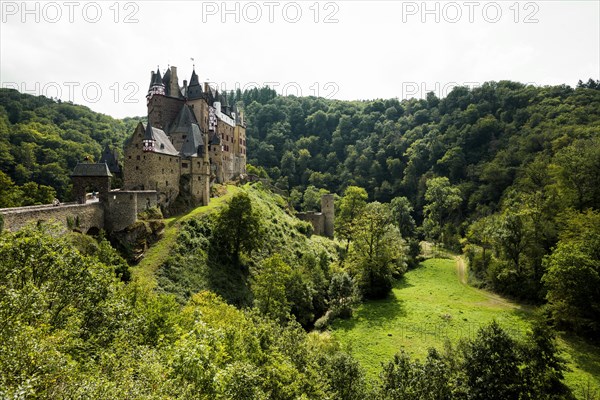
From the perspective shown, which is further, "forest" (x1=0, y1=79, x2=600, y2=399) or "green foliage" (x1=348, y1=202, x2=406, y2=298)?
"green foliage" (x1=348, y1=202, x2=406, y2=298)

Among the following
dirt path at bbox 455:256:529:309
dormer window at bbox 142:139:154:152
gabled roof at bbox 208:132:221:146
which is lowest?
dirt path at bbox 455:256:529:309

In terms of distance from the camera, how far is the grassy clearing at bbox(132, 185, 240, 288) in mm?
27984

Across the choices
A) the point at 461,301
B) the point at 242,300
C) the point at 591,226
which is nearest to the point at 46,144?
the point at 242,300

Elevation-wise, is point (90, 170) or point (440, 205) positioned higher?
point (90, 170)

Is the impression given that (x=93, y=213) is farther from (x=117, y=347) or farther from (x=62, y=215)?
(x=117, y=347)

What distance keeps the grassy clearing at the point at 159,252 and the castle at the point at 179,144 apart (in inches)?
105

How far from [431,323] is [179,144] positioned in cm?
3763

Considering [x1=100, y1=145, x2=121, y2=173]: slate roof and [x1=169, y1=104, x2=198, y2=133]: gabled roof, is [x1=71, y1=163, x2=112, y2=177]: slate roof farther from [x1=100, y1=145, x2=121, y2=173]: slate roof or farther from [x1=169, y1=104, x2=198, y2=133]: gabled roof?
[x1=169, y1=104, x2=198, y2=133]: gabled roof

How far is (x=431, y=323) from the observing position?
108 ft

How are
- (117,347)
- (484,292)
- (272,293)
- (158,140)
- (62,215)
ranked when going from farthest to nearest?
(484,292)
(158,140)
(272,293)
(62,215)
(117,347)

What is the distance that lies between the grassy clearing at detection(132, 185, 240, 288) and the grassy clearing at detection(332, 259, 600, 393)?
1834 centimetres

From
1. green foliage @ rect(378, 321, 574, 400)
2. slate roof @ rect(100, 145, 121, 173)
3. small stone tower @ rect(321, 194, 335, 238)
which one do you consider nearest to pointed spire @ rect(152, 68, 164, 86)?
slate roof @ rect(100, 145, 121, 173)

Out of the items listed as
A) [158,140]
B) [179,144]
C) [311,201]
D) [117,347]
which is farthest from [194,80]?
[311,201]

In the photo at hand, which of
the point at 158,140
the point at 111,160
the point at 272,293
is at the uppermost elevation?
the point at 158,140
